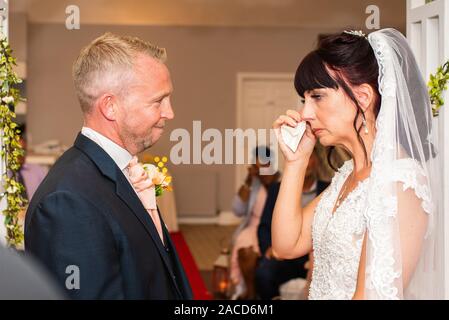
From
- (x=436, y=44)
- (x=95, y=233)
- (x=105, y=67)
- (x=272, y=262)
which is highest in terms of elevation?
(x=436, y=44)

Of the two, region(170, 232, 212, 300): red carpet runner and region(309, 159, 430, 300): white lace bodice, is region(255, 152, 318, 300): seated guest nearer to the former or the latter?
region(170, 232, 212, 300): red carpet runner

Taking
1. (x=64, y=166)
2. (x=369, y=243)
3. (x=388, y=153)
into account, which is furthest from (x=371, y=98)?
(x=64, y=166)

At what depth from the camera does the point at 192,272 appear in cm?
794

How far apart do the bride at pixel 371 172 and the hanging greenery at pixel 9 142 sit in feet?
3.26

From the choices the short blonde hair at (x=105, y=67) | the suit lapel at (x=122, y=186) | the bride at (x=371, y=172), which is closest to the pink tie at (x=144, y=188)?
the suit lapel at (x=122, y=186)

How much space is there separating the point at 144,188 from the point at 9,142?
69 centimetres

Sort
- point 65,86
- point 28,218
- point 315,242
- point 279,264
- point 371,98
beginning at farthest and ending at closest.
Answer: point 65,86 → point 279,264 → point 315,242 → point 371,98 → point 28,218

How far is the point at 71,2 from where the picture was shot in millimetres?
12883

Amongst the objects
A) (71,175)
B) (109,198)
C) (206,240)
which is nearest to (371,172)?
(109,198)

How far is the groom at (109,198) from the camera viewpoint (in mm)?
1871

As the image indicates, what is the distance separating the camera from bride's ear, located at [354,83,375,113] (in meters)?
2.36

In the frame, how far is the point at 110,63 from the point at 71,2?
11332mm

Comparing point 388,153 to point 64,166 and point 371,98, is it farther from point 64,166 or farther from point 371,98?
point 64,166

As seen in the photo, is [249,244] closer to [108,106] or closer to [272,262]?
[272,262]
